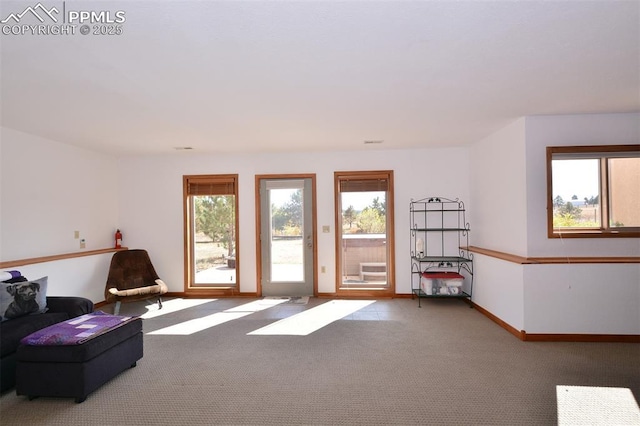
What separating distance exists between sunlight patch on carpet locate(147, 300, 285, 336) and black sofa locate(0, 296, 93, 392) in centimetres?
96

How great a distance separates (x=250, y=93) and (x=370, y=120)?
1492 mm

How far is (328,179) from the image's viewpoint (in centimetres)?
572

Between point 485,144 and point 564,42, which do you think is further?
point 485,144

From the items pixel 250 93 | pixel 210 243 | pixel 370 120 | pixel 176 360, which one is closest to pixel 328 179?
pixel 370 120

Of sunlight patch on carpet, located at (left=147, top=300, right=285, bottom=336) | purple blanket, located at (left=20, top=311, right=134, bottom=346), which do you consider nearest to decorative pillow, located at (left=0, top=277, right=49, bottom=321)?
purple blanket, located at (left=20, top=311, right=134, bottom=346)

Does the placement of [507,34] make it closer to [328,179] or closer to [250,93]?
[250,93]

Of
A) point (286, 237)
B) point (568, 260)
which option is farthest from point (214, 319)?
point (568, 260)

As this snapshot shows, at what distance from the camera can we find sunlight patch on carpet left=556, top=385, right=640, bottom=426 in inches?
91.4

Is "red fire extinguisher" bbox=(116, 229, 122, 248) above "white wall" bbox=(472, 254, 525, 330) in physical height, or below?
above

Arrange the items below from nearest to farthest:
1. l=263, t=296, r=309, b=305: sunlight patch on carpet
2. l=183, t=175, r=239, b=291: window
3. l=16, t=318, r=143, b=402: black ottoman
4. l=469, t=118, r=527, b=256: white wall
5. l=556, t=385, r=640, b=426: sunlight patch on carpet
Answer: l=556, t=385, r=640, b=426: sunlight patch on carpet
l=16, t=318, r=143, b=402: black ottoman
l=469, t=118, r=527, b=256: white wall
l=263, t=296, r=309, b=305: sunlight patch on carpet
l=183, t=175, r=239, b=291: window

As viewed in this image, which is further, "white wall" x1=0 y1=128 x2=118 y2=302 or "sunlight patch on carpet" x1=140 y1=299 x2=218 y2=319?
"sunlight patch on carpet" x1=140 y1=299 x2=218 y2=319

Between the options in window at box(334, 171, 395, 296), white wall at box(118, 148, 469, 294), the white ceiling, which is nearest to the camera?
the white ceiling

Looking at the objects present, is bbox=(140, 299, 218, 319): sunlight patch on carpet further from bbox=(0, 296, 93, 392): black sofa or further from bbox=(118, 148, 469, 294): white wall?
bbox=(0, 296, 93, 392): black sofa

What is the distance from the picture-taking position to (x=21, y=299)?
3.12 metres
